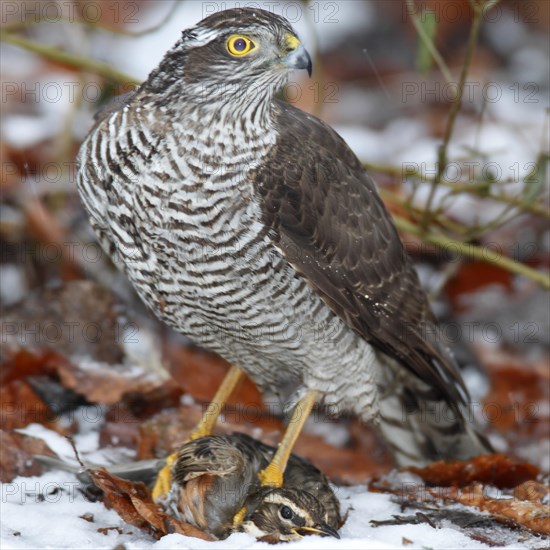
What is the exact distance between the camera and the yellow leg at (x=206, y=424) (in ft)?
14.6

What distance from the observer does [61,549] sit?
377 cm

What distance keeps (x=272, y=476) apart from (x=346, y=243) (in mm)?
1065

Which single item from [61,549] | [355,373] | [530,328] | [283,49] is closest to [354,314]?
[355,373]

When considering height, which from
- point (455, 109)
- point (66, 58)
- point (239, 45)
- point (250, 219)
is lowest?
point (250, 219)

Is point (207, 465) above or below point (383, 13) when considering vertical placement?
below

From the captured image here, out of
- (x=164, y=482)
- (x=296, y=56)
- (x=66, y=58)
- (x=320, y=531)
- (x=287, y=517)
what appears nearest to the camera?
(x=320, y=531)

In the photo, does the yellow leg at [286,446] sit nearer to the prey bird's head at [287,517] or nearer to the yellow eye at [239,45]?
the prey bird's head at [287,517]

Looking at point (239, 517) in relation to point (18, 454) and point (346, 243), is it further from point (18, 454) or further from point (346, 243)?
point (346, 243)

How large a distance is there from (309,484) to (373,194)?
138 cm

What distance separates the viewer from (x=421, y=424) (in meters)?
5.43

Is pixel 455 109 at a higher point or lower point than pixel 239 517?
higher

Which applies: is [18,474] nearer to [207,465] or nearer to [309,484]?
[207,465]

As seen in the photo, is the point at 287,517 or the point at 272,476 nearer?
the point at 287,517

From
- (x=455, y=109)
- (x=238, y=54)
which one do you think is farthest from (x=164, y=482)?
(x=455, y=109)
